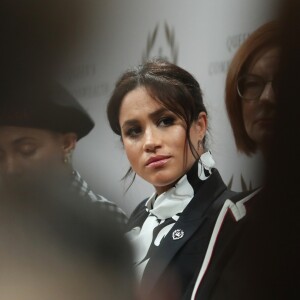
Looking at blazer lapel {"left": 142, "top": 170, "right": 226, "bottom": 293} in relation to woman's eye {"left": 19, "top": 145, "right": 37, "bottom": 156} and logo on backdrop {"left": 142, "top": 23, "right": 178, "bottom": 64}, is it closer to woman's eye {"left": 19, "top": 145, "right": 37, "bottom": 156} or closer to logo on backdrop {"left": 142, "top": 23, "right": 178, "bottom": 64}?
logo on backdrop {"left": 142, "top": 23, "right": 178, "bottom": 64}

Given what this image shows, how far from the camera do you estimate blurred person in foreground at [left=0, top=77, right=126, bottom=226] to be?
113 centimetres

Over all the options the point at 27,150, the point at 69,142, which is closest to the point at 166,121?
the point at 69,142

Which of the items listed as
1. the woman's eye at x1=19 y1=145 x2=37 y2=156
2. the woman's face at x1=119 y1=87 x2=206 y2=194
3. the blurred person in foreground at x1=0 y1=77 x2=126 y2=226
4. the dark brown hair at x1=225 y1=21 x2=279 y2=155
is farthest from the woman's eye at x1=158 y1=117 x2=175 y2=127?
the woman's eye at x1=19 y1=145 x2=37 y2=156

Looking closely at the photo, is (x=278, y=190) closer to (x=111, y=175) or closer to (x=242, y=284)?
(x=242, y=284)

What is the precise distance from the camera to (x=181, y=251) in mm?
934

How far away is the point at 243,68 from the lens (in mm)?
889

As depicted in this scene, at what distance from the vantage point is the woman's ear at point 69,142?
1126 millimetres

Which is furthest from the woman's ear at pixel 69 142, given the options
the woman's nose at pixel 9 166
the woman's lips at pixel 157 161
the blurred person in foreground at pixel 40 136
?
the woman's lips at pixel 157 161

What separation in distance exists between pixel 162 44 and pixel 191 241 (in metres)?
0.40

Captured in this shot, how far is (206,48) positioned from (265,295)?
0.47 m

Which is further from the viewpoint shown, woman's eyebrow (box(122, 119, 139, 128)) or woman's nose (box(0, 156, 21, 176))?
woman's nose (box(0, 156, 21, 176))

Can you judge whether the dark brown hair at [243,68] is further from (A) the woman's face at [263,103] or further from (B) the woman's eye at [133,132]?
(B) the woman's eye at [133,132]

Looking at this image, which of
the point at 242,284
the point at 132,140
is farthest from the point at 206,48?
the point at 242,284

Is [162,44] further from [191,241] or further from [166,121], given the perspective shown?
[191,241]
